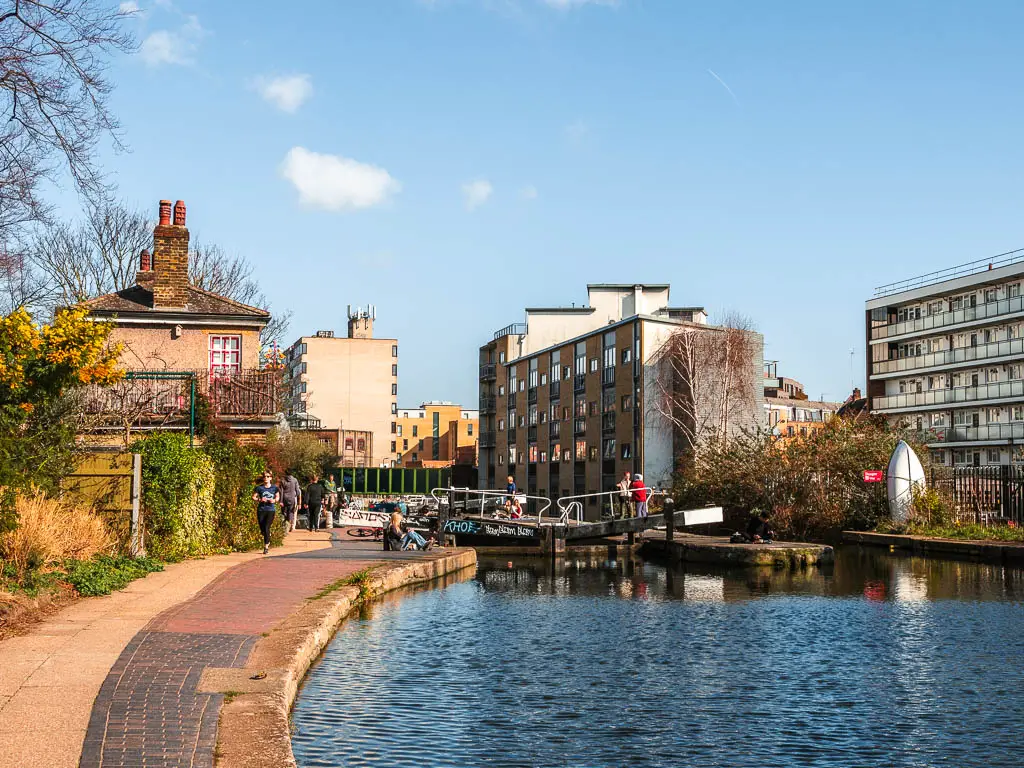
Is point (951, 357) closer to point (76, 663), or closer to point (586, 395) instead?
point (586, 395)

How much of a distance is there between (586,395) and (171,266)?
155 feet

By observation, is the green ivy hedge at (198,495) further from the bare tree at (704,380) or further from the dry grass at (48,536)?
the bare tree at (704,380)

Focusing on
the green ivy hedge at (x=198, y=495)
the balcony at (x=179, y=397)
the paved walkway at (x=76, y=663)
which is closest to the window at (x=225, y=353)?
the balcony at (x=179, y=397)

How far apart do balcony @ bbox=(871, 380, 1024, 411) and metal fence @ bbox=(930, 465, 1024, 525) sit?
2730 centimetres

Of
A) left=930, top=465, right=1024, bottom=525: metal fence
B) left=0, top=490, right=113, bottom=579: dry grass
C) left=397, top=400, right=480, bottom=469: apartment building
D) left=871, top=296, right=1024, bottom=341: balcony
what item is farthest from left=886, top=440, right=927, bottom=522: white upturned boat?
left=397, top=400, right=480, bottom=469: apartment building

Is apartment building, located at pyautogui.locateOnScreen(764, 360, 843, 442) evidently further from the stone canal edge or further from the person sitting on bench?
the stone canal edge

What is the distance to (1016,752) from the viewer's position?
8.93 meters

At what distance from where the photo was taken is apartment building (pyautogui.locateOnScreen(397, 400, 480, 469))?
14950cm

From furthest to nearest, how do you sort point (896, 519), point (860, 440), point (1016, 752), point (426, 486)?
1. point (426, 486)
2. point (860, 440)
3. point (896, 519)
4. point (1016, 752)

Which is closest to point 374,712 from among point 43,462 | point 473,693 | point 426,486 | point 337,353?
point 473,693

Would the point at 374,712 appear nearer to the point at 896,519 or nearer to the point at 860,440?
the point at 896,519

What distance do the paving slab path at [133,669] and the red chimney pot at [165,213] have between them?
16720 millimetres

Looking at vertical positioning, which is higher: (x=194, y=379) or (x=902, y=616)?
(x=194, y=379)

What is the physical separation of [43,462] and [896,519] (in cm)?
2765
